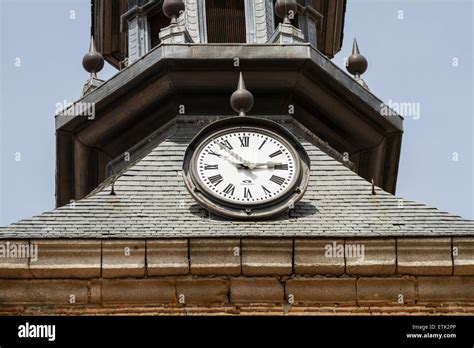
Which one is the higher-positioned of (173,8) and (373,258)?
(173,8)

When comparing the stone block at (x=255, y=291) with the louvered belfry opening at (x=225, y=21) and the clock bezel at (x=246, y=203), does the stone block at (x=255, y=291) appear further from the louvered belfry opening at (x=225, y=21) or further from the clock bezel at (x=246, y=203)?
the louvered belfry opening at (x=225, y=21)

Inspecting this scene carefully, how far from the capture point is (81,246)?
23.5 meters

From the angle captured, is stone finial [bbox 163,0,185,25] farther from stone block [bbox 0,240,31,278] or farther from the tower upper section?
stone block [bbox 0,240,31,278]

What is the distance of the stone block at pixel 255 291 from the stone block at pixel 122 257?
0.89 meters

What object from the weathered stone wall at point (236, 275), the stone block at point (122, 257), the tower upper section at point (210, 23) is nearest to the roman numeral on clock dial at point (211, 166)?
the weathered stone wall at point (236, 275)

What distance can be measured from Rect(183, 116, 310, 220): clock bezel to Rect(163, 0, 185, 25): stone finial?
271 centimetres

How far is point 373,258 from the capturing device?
23609 mm

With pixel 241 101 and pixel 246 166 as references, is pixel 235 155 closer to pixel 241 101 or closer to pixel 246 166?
pixel 246 166

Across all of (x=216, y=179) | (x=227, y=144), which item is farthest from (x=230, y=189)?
(x=227, y=144)

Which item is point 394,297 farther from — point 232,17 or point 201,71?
point 232,17

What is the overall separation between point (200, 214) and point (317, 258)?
179 centimetres

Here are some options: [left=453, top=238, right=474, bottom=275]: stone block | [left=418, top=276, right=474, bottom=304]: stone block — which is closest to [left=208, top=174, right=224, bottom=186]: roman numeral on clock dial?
[left=418, top=276, right=474, bottom=304]: stone block
